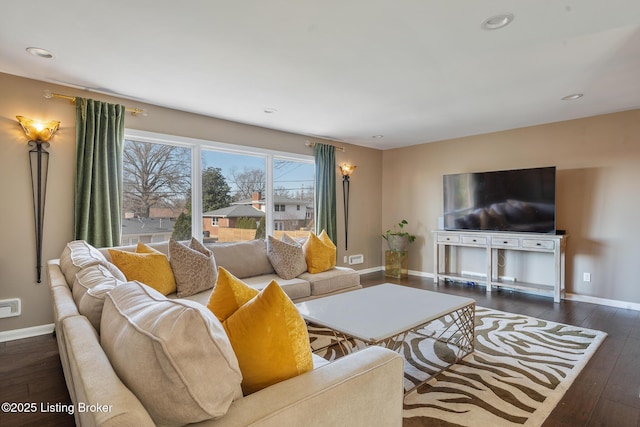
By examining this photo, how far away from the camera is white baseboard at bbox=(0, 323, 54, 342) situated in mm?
2933

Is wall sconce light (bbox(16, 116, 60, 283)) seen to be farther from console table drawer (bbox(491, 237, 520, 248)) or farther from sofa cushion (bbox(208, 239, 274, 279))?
console table drawer (bbox(491, 237, 520, 248))

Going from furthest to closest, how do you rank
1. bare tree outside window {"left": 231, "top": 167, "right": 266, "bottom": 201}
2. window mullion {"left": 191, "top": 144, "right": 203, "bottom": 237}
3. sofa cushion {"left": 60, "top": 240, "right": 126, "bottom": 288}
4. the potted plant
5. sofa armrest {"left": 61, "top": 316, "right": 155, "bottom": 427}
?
the potted plant → bare tree outside window {"left": 231, "top": 167, "right": 266, "bottom": 201} → window mullion {"left": 191, "top": 144, "right": 203, "bottom": 237} → sofa cushion {"left": 60, "top": 240, "right": 126, "bottom": 288} → sofa armrest {"left": 61, "top": 316, "right": 155, "bottom": 427}

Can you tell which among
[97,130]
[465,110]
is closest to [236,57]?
[97,130]

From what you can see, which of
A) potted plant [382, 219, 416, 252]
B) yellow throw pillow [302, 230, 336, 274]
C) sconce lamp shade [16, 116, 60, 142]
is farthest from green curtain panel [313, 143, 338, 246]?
sconce lamp shade [16, 116, 60, 142]

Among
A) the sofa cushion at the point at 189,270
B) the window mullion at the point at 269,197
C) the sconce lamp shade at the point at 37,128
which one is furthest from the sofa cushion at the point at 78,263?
the window mullion at the point at 269,197

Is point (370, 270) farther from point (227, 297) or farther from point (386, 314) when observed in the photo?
point (227, 297)

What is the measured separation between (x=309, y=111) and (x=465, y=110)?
185cm

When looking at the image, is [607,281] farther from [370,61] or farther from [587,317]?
[370,61]

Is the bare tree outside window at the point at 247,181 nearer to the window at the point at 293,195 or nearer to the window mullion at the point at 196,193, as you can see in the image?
the window at the point at 293,195

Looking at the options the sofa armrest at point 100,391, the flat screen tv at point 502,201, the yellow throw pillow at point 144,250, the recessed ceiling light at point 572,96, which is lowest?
the sofa armrest at point 100,391

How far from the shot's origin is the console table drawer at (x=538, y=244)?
13.5 ft

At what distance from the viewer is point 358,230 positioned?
598cm

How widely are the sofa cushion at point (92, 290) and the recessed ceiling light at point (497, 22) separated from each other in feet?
8.25

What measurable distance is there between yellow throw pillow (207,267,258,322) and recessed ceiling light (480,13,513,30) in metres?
2.15
